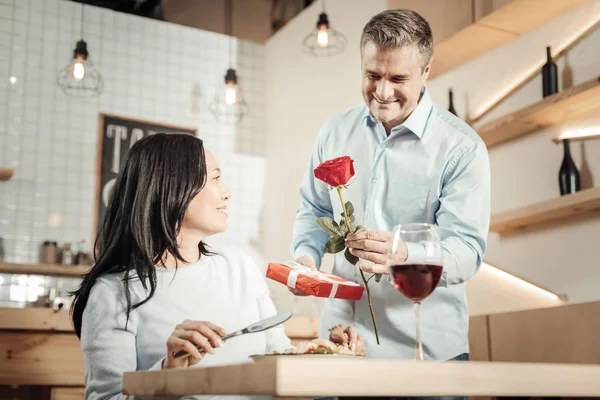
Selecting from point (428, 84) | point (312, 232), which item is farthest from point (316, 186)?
point (428, 84)

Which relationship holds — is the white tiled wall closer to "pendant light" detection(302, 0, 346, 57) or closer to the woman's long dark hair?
"pendant light" detection(302, 0, 346, 57)

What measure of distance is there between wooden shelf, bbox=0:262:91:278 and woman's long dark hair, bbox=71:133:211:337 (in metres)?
2.89

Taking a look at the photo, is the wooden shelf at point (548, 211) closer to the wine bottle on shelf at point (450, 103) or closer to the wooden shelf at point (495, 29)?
the wine bottle on shelf at point (450, 103)

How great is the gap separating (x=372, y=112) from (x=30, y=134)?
3.49m

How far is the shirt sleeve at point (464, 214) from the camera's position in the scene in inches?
63.3

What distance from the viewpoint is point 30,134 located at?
482 centimetres

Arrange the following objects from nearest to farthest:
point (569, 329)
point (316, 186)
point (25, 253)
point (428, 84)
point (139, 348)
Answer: point (139, 348) < point (316, 186) < point (569, 329) < point (428, 84) < point (25, 253)

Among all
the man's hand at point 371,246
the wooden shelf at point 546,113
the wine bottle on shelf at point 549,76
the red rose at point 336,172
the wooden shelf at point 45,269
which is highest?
the wine bottle on shelf at point 549,76

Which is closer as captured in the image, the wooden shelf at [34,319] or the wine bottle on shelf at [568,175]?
the wooden shelf at [34,319]

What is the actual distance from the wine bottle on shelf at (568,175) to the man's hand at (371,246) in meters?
1.86

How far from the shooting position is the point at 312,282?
153 centimetres

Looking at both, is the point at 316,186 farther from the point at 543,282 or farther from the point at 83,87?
the point at 83,87

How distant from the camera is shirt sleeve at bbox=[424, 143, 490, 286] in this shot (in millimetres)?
1607

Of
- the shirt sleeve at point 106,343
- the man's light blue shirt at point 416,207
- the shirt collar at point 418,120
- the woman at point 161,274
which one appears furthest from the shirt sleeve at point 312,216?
the shirt sleeve at point 106,343
